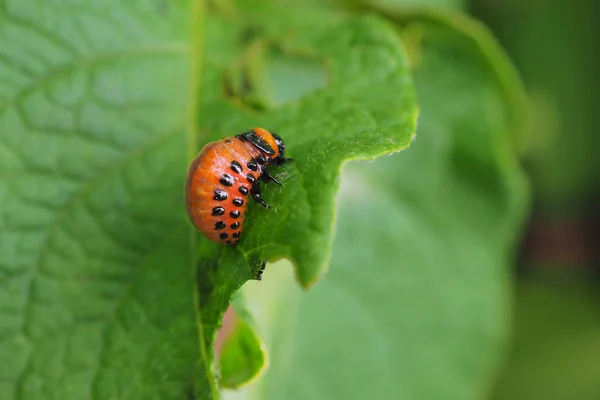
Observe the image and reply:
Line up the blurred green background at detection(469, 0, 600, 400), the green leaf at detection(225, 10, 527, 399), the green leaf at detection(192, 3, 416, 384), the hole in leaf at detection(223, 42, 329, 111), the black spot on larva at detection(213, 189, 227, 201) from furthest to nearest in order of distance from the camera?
the blurred green background at detection(469, 0, 600, 400) < the green leaf at detection(225, 10, 527, 399) < the hole in leaf at detection(223, 42, 329, 111) < the black spot on larva at detection(213, 189, 227, 201) < the green leaf at detection(192, 3, 416, 384)

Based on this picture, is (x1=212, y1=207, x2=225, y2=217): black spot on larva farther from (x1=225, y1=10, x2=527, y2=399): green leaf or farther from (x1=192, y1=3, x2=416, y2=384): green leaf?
(x1=225, y1=10, x2=527, y2=399): green leaf

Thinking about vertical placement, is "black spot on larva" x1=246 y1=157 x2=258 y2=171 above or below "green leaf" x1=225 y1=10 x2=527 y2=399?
above

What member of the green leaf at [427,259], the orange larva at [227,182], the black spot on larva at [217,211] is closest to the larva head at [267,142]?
the orange larva at [227,182]


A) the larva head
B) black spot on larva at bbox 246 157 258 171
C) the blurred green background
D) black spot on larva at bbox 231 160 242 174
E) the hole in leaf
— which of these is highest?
the larva head

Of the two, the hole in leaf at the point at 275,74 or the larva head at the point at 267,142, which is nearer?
the larva head at the point at 267,142

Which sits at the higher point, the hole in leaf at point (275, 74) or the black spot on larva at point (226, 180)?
the black spot on larva at point (226, 180)

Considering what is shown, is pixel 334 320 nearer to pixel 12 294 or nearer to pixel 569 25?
pixel 12 294

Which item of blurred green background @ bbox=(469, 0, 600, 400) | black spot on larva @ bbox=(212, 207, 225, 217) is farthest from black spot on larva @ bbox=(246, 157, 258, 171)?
blurred green background @ bbox=(469, 0, 600, 400)

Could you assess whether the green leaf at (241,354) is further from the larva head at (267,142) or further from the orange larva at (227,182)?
the larva head at (267,142)
